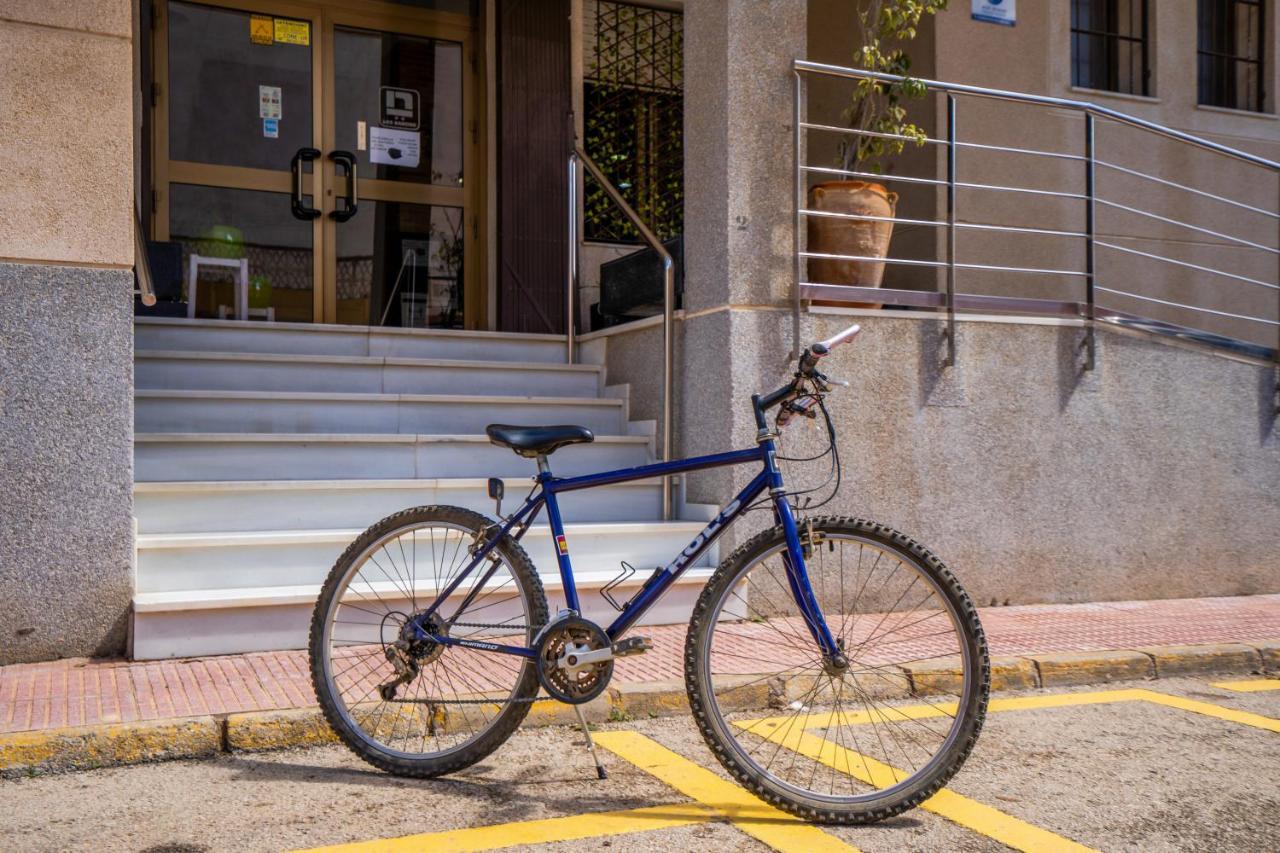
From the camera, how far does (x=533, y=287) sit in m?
8.96

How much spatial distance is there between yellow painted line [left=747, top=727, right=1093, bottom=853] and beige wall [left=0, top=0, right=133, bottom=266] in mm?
3437

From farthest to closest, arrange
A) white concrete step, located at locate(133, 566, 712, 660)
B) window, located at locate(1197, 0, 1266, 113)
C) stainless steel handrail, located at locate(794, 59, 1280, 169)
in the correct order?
window, located at locate(1197, 0, 1266, 113) → stainless steel handrail, located at locate(794, 59, 1280, 169) → white concrete step, located at locate(133, 566, 712, 660)

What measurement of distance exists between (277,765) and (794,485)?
315 centimetres

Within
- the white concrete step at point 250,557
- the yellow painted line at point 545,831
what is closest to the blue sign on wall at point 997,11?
Result: the white concrete step at point 250,557

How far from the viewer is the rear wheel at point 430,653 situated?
3709mm

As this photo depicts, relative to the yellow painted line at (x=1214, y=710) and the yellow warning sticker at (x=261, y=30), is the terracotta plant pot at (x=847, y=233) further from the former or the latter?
the yellow warning sticker at (x=261, y=30)

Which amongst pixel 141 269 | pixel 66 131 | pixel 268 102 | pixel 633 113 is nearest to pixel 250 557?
pixel 141 269

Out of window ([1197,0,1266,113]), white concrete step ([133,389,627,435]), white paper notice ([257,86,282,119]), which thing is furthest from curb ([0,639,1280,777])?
window ([1197,0,1266,113])

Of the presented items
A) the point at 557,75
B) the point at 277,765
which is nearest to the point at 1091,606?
the point at 277,765

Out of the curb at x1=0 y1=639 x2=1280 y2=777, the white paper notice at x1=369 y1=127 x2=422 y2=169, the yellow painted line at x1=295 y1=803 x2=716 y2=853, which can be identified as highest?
the white paper notice at x1=369 y1=127 x2=422 y2=169

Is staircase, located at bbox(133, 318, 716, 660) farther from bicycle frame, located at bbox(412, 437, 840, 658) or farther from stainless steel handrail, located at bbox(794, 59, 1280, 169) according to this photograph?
stainless steel handrail, located at bbox(794, 59, 1280, 169)

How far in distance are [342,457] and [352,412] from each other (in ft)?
1.85

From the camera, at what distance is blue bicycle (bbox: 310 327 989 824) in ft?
11.1

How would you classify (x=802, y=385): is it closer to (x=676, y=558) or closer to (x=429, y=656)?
(x=676, y=558)
